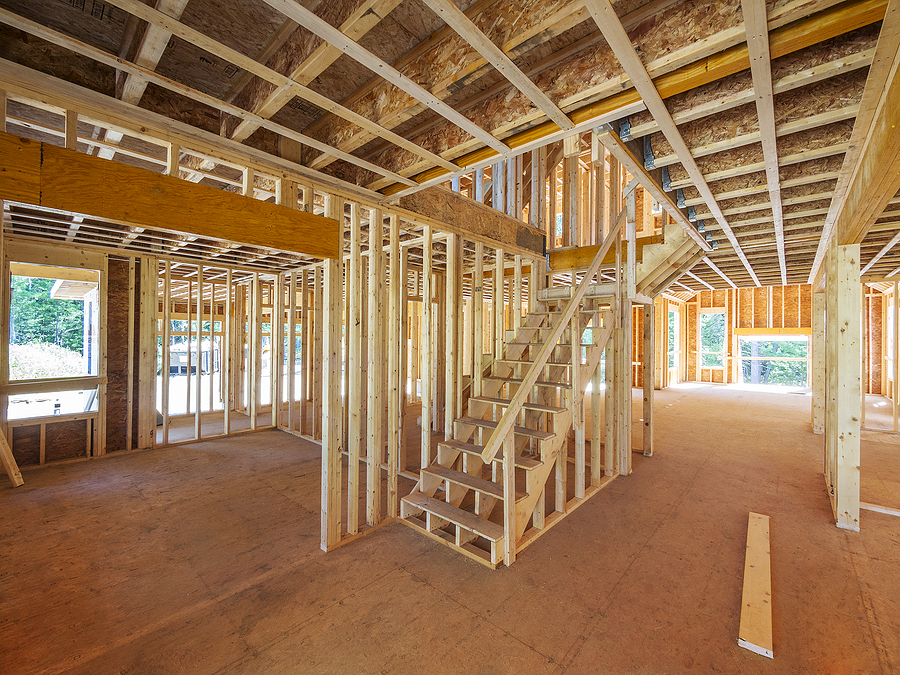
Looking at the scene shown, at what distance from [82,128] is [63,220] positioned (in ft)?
5.61

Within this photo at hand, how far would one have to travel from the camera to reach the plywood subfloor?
1.97 m

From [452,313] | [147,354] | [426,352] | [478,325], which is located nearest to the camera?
[426,352]

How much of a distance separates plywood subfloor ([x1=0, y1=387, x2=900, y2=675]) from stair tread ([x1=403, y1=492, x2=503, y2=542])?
0.84 feet

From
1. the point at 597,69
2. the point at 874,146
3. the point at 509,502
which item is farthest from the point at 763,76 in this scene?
the point at 509,502

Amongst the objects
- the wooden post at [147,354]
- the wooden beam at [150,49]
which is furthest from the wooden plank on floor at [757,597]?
the wooden post at [147,354]

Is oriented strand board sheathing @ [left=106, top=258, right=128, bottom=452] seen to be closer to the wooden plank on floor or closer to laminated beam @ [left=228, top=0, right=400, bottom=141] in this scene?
laminated beam @ [left=228, top=0, right=400, bottom=141]

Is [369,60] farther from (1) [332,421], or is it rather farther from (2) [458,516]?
(2) [458,516]

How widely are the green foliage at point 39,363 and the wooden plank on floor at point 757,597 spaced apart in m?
7.50

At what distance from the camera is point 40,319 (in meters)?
6.16

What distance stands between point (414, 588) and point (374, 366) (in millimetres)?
1673

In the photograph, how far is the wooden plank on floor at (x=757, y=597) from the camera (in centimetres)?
203

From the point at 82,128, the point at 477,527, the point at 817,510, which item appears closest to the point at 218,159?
the point at 82,128

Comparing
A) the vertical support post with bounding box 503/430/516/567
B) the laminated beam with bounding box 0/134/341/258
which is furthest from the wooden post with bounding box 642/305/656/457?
the laminated beam with bounding box 0/134/341/258

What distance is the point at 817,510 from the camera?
11.9 ft
